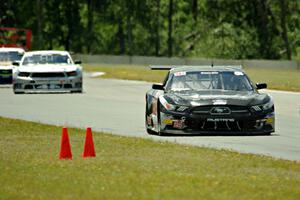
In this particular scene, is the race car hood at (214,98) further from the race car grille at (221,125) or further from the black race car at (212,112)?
the race car grille at (221,125)

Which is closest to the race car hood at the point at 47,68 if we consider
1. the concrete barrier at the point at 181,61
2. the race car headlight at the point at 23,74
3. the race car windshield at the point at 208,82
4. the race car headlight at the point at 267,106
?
the race car headlight at the point at 23,74

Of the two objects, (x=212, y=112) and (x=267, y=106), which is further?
(x=267, y=106)

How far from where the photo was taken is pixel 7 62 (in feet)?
146

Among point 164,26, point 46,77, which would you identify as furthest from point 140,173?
point 164,26

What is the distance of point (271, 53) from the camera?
89.6 m

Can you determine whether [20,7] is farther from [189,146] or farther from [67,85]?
[189,146]

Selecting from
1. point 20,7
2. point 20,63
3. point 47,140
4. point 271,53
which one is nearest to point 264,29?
point 271,53

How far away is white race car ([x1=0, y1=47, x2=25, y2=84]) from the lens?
1747 inches

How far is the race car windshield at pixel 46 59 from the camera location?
38781 mm

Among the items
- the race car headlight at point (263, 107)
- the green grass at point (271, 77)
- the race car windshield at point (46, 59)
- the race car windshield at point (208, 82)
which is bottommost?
the green grass at point (271, 77)

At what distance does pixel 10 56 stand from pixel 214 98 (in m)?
26.1

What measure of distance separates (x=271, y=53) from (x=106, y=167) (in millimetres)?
75840

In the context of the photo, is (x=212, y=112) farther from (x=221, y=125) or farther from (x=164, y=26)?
(x=164, y=26)

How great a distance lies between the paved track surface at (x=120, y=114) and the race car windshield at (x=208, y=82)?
1.06 metres
